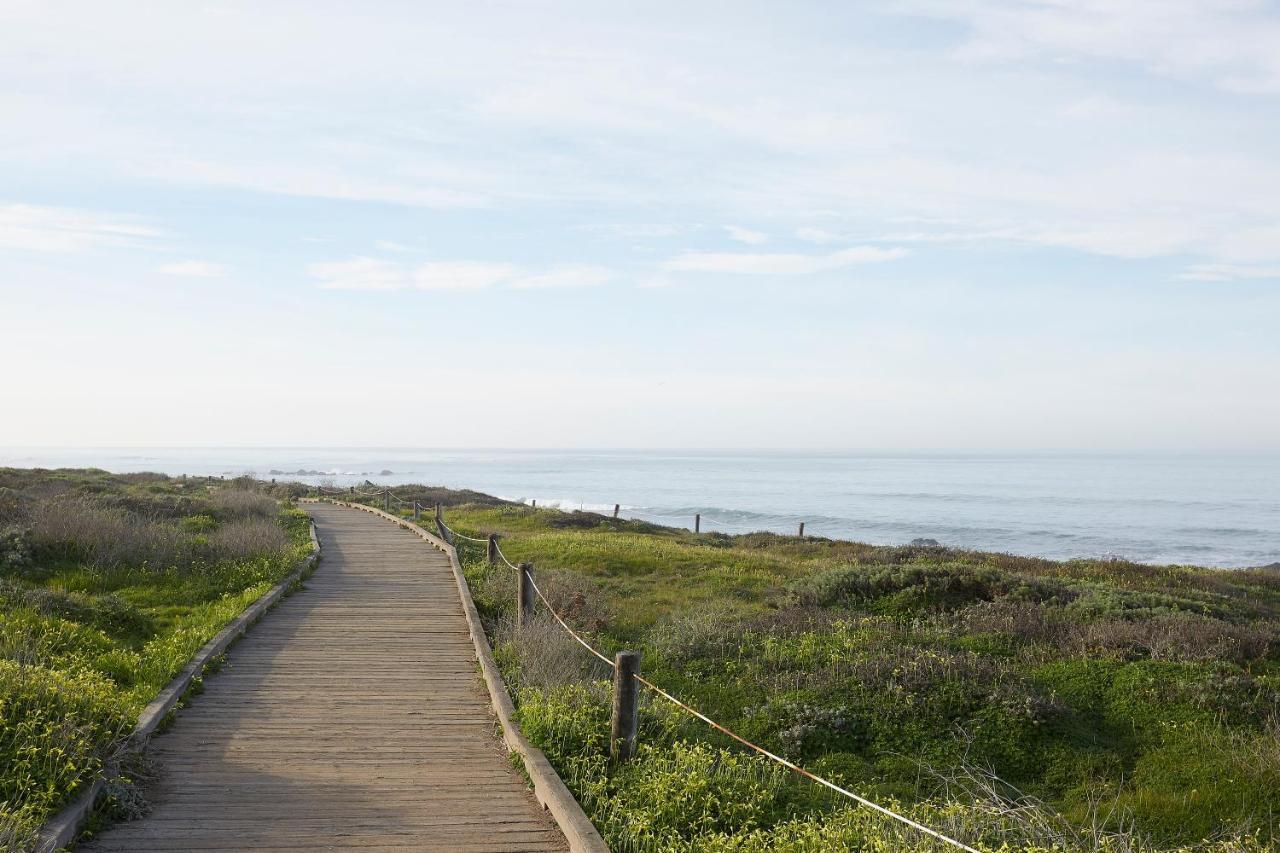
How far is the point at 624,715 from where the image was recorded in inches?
305

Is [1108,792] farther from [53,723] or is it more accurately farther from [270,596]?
[270,596]

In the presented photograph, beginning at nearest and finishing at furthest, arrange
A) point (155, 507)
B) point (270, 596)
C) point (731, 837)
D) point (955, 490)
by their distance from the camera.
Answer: point (731, 837), point (270, 596), point (155, 507), point (955, 490)

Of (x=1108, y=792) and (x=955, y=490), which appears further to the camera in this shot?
(x=955, y=490)

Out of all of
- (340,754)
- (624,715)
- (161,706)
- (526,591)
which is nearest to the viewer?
(624,715)

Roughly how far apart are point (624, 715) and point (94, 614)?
8.86 m

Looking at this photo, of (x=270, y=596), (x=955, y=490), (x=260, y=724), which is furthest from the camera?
(x=955, y=490)

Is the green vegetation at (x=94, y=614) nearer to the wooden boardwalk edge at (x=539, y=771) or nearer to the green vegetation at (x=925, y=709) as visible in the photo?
the wooden boardwalk edge at (x=539, y=771)

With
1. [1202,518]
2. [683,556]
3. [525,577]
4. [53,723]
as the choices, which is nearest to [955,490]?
[1202,518]

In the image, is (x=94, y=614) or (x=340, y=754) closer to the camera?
(x=340, y=754)

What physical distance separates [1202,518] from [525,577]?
7929 centimetres

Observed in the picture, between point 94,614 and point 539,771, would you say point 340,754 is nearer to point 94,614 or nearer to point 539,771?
point 539,771

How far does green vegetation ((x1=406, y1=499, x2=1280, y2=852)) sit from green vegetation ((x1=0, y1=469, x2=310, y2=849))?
3701 mm

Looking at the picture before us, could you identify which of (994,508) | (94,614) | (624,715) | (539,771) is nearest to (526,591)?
(624,715)

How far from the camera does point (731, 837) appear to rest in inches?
245
